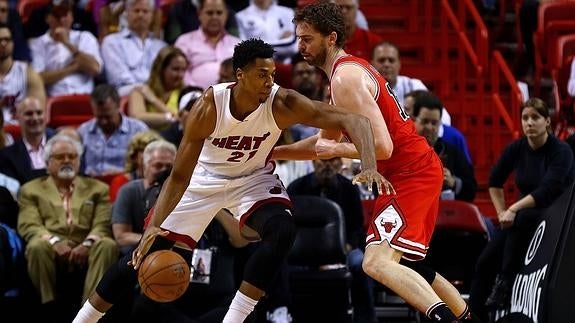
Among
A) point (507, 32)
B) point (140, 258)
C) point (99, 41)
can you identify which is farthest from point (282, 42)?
point (140, 258)

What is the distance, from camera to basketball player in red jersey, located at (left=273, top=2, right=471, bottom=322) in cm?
669

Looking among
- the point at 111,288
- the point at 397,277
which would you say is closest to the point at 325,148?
the point at 397,277

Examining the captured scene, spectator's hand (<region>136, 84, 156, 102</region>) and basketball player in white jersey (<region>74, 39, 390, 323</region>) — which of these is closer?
basketball player in white jersey (<region>74, 39, 390, 323</region>)

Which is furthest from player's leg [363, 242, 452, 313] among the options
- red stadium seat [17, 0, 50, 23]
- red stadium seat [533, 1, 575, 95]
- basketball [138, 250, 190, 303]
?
red stadium seat [17, 0, 50, 23]

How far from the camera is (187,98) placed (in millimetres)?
10312

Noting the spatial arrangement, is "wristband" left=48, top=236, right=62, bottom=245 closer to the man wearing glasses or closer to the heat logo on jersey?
the man wearing glasses

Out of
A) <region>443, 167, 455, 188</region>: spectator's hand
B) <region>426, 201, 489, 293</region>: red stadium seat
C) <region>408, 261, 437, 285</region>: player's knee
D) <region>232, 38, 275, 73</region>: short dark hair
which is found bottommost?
<region>426, 201, 489, 293</region>: red stadium seat

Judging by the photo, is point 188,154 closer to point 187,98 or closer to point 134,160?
point 134,160

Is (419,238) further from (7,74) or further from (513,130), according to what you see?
(7,74)

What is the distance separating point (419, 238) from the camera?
22.4ft

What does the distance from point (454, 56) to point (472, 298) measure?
4992mm

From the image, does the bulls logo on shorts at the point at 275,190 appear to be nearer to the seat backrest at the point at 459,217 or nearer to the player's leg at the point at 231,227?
the player's leg at the point at 231,227

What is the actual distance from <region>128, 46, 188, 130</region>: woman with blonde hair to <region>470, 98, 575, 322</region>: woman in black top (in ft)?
11.0

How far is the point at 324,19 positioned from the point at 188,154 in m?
1.09
